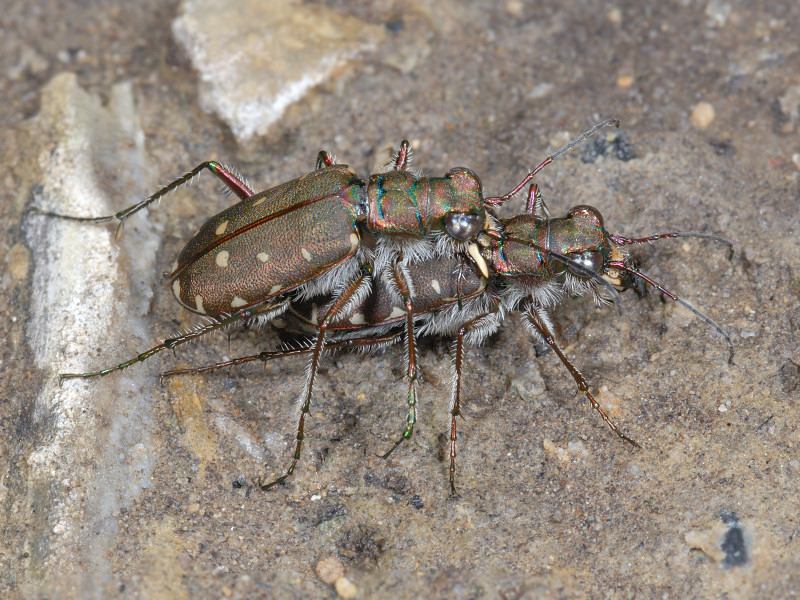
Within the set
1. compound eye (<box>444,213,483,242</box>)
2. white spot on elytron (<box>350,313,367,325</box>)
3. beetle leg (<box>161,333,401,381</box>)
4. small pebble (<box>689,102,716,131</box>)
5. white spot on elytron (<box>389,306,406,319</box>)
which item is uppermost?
small pebble (<box>689,102,716,131</box>)

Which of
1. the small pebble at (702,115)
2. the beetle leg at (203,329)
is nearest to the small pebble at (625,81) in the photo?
the small pebble at (702,115)

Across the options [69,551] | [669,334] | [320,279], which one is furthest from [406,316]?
[69,551]

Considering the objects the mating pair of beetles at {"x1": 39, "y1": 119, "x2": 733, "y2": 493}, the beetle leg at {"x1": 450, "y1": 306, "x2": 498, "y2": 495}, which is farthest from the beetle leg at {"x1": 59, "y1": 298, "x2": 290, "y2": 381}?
the beetle leg at {"x1": 450, "y1": 306, "x2": 498, "y2": 495}

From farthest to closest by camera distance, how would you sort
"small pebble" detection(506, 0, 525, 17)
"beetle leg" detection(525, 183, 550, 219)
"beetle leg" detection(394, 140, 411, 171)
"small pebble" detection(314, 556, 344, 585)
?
"small pebble" detection(506, 0, 525, 17) → "beetle leg" detection(394, 140, 411, 171) → "beetle leg" detection(525, 183, 550, 219) → "small pebble" detection(314, 556, 344, 585)

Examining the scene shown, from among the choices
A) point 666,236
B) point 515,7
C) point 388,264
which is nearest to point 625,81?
point 515,7

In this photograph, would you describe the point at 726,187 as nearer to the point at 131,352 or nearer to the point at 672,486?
the point at 672,486

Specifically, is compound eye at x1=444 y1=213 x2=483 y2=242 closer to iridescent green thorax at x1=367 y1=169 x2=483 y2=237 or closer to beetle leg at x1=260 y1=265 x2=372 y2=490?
iridescent green thorax at x1=367 y1=169 x2=483 y2=237

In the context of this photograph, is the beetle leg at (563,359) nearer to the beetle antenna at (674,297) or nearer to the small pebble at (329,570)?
the beetle antenna at (674,297)
